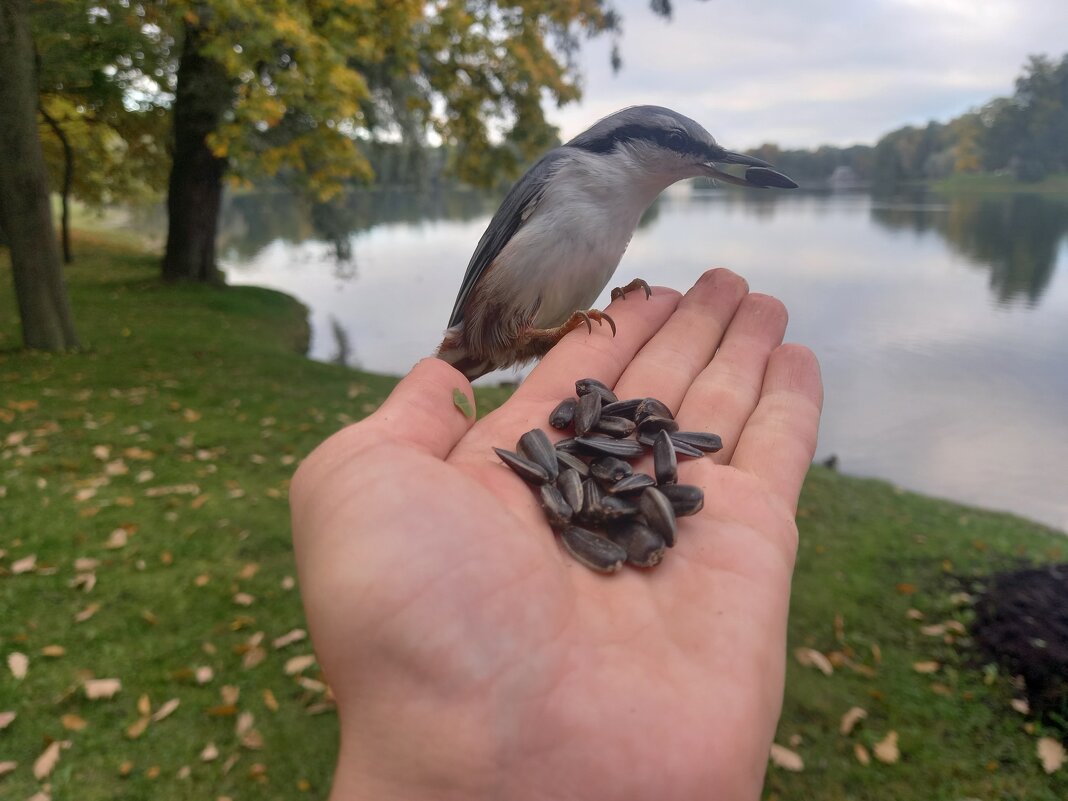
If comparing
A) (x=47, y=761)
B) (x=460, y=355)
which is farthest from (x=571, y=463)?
(x=47, y=761)

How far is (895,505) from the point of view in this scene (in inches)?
228

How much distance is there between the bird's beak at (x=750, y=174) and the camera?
186 centimetres

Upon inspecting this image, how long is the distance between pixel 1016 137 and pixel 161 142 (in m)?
14.5

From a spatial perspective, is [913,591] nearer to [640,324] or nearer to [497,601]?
[640,324]

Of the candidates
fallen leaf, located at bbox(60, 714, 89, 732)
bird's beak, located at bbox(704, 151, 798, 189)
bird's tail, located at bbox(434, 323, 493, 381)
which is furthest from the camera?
fallen leaf, located at bbox(60, 714, 89, 732)

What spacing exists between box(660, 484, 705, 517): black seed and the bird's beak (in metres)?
0.88

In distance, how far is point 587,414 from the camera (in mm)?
1998

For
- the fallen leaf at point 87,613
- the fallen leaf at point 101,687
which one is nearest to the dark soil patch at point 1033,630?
the fallen leaf at point 101,687

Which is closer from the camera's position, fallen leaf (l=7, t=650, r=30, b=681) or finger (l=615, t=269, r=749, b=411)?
finger (l=615, t=269, r=749, b=411)

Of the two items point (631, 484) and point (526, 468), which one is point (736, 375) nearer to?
point (631, 484)

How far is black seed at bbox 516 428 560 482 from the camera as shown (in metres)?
1.76

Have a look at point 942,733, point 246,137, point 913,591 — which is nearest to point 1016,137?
point 913,591

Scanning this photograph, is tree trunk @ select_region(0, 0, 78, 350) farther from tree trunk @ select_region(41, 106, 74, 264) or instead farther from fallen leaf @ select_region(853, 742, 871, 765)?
fallen leaf @ select_region(853, 742, 871, 765)

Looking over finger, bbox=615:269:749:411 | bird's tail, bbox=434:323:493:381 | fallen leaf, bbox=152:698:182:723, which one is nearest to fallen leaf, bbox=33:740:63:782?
fallen leaf, bbox=152:698:182:723
